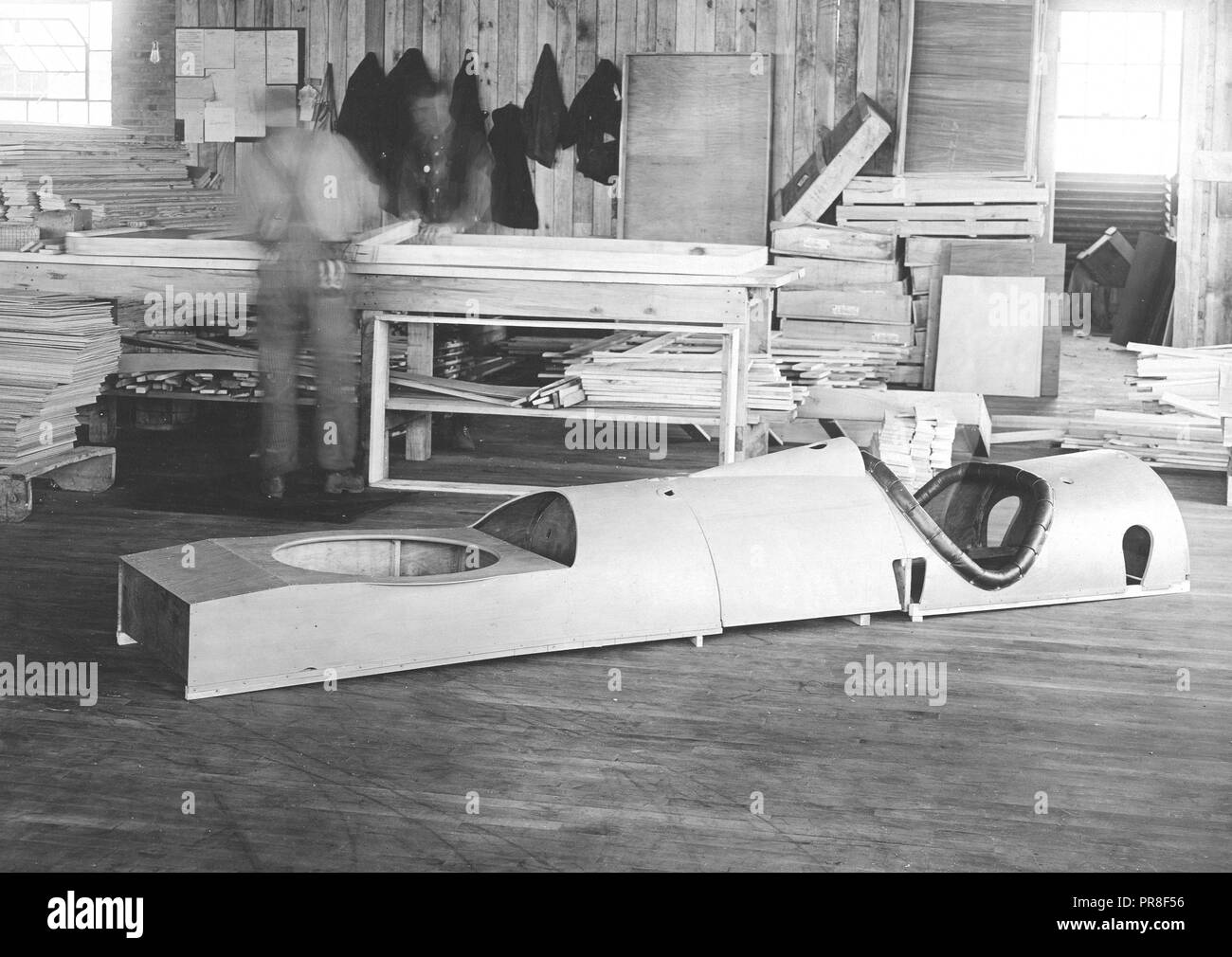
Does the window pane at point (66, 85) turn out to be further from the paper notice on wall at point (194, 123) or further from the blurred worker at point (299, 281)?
the blurred worker at point (299, 281)

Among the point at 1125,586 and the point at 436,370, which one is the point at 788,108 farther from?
the point at 1125,586

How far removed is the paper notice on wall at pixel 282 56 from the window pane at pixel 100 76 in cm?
187

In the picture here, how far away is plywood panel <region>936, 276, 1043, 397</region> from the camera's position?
12.3 meters

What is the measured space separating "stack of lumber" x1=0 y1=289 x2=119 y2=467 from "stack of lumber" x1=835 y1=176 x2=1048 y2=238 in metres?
6.36

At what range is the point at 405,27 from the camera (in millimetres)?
13055

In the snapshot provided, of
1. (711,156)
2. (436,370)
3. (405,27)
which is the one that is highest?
(405,27)

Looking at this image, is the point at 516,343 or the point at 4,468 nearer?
the point at 4,468

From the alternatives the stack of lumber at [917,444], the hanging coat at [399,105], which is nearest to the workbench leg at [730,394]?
the stack of lumber at [917,444]

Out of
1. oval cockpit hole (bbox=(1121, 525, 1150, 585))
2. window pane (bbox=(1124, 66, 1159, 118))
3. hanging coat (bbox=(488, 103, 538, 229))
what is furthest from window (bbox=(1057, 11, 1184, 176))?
oval cockpit hole (bbox=(1121, 525, 1150, 585))

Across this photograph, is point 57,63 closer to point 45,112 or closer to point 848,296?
point 45,112

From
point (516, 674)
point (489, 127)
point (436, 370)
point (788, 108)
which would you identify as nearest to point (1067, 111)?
point (788, 108)

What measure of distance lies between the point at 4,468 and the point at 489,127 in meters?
6.26

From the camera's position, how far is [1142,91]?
18.2 m

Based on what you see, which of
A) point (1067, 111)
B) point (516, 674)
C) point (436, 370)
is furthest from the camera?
point (1067, 111)
